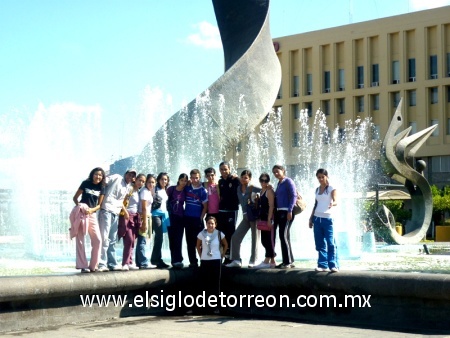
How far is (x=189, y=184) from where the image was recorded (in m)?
8.34

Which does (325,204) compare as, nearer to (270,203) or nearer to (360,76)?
(270,203)

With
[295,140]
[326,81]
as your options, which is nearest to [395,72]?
[326,81]

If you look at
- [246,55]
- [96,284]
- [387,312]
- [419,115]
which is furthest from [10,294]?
[419,115]

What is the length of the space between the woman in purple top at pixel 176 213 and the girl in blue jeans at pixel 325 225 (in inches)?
56.3

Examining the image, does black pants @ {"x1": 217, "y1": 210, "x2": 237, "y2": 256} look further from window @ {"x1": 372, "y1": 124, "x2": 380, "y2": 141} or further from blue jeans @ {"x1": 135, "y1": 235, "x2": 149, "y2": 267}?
window @ {"x1": 372, "y1": 124, "x2": 380, "y2": 141}

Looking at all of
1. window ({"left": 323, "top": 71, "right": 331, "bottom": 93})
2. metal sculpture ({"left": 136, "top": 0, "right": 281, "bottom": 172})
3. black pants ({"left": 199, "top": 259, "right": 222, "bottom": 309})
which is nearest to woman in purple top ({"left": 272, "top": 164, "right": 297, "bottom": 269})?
black pants ({"left": 199, "top": 259, "right": 222, "bottom": 309})

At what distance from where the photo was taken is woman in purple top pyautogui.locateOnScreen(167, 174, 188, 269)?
8273 mm

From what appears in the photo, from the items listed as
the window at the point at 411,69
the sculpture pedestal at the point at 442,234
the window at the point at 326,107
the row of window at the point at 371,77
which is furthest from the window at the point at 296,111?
the sculpture pedestal at the point at 442,234

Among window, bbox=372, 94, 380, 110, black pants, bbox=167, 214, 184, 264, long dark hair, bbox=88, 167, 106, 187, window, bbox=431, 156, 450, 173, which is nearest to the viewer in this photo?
long dark hair, bbox=88, 167, 106, 187

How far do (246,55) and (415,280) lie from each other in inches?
323

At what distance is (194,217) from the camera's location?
8.29 meters

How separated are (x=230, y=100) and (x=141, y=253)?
625 centimetres

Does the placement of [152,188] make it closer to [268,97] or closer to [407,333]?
[407,333]

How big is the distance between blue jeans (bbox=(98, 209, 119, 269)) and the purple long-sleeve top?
61.6 inches
